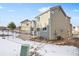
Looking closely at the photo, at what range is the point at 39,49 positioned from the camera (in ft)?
7.16

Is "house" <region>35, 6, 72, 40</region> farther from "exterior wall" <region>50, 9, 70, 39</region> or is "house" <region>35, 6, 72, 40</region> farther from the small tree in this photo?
the small tree

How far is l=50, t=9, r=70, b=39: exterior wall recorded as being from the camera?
2.19 metres

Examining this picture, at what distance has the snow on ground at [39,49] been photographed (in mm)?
2172

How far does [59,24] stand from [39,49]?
0.30 meters

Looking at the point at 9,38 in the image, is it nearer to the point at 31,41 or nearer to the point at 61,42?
the point at 31,41

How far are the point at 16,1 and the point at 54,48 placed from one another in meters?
0.56

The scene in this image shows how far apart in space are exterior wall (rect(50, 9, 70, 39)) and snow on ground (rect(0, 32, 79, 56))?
0.12m

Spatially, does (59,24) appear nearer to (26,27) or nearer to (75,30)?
(75,30)

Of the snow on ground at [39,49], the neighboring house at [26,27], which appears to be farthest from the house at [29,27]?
the snow on ground at [39,49]

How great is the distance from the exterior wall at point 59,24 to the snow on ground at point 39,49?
4.9 inches

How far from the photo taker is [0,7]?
7.04 feet

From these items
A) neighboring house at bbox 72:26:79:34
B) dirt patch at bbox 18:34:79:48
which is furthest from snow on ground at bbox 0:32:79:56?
neighboring house at bbox 72:26:79:34

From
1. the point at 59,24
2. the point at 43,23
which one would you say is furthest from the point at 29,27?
the point at 59,24

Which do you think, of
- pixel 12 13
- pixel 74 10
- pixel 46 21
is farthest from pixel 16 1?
pixel 74 10
